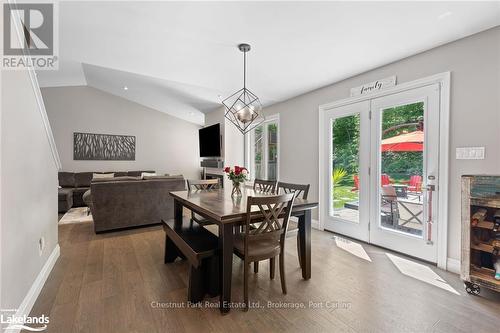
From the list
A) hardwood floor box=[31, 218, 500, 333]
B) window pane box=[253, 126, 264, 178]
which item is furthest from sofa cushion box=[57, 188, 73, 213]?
window pane box=[253, 126, 264, 178]

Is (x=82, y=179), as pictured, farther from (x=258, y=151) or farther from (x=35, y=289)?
(x=35, y=289)

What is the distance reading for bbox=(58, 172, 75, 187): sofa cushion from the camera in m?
5.89

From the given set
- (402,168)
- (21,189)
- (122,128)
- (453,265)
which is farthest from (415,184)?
(122,128)

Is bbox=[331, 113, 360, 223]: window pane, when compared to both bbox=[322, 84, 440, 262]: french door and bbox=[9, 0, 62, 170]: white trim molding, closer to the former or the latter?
bbox=[322, 84, 440, 262]: french door

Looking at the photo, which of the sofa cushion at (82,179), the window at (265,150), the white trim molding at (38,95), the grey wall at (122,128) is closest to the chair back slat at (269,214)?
the white trim molding at (38,95)

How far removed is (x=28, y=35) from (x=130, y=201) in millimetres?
2648

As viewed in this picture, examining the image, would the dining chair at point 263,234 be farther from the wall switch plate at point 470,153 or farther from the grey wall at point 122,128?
the grey wall at point 122,128

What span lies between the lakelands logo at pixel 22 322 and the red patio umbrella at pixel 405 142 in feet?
12.6

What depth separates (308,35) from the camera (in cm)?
244

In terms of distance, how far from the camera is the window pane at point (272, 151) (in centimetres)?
494

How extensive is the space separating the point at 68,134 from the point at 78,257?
4.96 meters

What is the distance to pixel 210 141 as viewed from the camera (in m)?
6.58

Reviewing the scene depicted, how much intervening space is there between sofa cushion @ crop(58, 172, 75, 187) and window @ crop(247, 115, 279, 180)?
469 centimetres

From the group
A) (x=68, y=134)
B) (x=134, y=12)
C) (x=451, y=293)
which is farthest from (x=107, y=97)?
(x=451, y=293)
